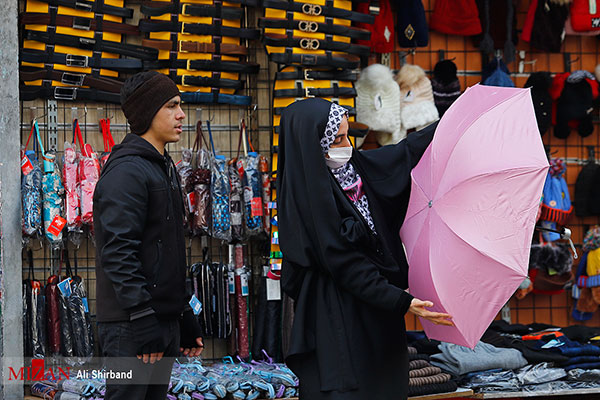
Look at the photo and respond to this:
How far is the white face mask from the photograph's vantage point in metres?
3.11

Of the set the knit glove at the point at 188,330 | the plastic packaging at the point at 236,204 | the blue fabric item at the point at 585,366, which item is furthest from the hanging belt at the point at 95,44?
the blue fabric item at the point at 585,366

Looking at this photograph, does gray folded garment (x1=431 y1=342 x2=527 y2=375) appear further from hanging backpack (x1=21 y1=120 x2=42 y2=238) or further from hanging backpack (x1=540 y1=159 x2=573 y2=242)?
hanging backpack (x1=21 y1=120 x2=42 y2=238)

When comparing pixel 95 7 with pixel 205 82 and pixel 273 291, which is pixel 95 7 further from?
pixel 273 291

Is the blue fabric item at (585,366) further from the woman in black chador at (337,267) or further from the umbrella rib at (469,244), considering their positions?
the umbrella rib at (469,244)

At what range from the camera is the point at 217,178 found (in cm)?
539

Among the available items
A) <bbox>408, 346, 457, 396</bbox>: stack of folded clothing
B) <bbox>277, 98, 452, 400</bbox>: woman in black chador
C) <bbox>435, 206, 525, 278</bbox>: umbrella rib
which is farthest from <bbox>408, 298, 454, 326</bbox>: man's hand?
<bbox>408, 346, 457, 396</bbox>: stack of folded clothing

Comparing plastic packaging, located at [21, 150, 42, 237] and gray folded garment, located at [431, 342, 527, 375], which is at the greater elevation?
plastic packaging, located at [21, 150, 42, 237]

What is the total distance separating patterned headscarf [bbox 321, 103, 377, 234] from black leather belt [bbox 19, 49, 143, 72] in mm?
2724

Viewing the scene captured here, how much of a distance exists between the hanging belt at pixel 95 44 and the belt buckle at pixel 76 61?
71 mm

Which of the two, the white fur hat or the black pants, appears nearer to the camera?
the black pants

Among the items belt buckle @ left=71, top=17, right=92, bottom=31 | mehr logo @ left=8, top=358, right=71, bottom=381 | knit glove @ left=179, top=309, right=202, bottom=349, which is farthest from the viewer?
belt buckle @ left=71, top=17, right=92, bottom=31

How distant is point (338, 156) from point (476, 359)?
252 centimetres

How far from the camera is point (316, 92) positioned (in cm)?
551

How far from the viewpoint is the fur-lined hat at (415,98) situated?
595cm
